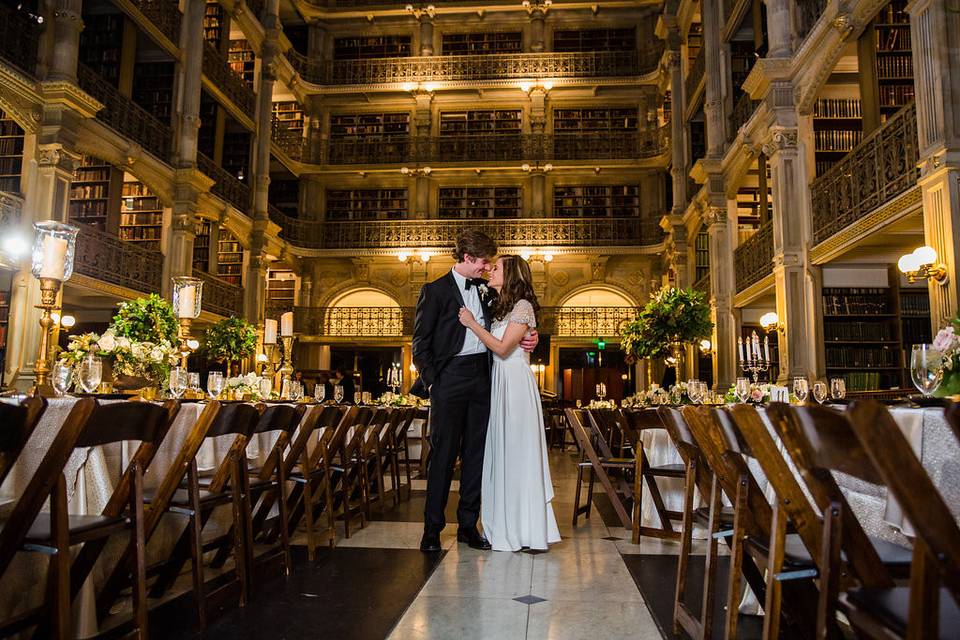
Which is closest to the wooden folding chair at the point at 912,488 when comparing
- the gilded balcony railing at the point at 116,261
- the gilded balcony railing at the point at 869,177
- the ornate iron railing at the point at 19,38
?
the gilded balcony railing at the point at 869,177

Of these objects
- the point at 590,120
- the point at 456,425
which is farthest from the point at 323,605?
the point at 590,120

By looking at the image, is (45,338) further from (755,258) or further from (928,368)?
(755,258)

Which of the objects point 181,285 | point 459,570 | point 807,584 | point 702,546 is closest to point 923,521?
point 807,584

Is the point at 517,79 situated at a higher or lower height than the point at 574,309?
higher

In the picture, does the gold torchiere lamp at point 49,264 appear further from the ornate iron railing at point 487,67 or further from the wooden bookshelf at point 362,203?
the ornate iron railing at point 487,67

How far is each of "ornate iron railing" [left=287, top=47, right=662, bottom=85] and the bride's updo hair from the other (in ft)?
51.7

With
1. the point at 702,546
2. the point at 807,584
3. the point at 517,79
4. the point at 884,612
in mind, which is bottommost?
the point at 702,546

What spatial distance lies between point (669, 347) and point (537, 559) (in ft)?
23.9

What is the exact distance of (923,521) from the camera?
3.21 ft

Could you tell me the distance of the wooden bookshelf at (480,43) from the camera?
757 inches

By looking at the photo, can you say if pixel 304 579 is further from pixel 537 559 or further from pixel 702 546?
pixel 702 546

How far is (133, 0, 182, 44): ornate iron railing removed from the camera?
39.2 ft

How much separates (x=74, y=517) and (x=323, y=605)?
95 cm

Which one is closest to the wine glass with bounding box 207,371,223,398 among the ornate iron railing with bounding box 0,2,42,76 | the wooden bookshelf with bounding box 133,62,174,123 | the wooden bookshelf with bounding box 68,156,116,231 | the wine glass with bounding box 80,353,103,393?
the wine glass with bounding box 80,353,103,393
